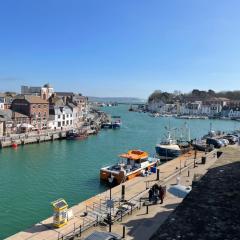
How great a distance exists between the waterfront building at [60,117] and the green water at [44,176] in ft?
49.9

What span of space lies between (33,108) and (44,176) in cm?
3707

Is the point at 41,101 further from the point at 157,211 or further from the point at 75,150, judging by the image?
the point at 157,211

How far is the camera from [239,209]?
7676 millimetres

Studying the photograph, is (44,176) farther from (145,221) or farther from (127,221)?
(145,221)

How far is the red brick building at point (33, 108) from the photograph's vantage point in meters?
70.6

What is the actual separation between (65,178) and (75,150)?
1987 centimetres

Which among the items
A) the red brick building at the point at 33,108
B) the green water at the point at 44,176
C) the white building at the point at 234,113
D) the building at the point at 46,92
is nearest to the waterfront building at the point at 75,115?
the building at the point at 46,92

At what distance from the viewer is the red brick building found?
7062 centimetres

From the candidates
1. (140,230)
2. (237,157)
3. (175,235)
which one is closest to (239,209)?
(175,235)

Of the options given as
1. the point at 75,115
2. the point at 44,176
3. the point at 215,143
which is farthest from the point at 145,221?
the point at 75,115

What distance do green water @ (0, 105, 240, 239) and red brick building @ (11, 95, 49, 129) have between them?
11.1 metres

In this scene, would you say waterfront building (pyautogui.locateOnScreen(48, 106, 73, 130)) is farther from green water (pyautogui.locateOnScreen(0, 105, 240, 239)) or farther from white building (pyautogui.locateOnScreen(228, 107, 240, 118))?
white building (pyautogui.locateOnScreen(228, 107, 240, 118))

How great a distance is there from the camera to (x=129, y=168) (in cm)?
3462

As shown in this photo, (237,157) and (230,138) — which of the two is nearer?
(237,157)
